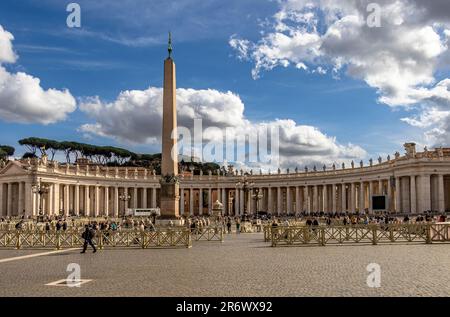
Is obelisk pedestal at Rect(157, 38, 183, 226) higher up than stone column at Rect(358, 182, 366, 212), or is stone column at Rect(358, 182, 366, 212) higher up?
obelisk pedestal at Rect(157, 38, 183, 226)

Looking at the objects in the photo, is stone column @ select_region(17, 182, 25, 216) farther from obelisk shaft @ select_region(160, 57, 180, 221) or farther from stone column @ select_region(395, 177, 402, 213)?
stone column @ select_region(395, 177, 402, 213)

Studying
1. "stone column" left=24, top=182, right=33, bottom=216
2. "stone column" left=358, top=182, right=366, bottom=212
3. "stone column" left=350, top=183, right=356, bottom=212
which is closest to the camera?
"stone column" left=24, top=182, right=33, bottom=216

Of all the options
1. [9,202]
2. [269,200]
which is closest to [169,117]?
[9,202]

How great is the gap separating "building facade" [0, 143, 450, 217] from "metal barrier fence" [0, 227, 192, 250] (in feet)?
124

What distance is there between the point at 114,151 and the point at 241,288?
122551mm

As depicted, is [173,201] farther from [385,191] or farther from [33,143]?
[33,143]

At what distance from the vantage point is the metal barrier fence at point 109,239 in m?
24.8

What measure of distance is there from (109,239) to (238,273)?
41.6 feet

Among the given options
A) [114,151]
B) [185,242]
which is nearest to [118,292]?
[185,242]

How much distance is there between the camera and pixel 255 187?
313ft

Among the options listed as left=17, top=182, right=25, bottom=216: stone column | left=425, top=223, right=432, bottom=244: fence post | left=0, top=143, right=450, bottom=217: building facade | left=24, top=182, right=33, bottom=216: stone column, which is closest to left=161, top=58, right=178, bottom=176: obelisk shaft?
left=425, top=223, right=432, bottom=244: fence post

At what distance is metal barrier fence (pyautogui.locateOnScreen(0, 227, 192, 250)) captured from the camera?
2475cm

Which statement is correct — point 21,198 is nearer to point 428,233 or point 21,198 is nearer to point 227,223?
point 227,223

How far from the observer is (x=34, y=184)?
76.3 m
